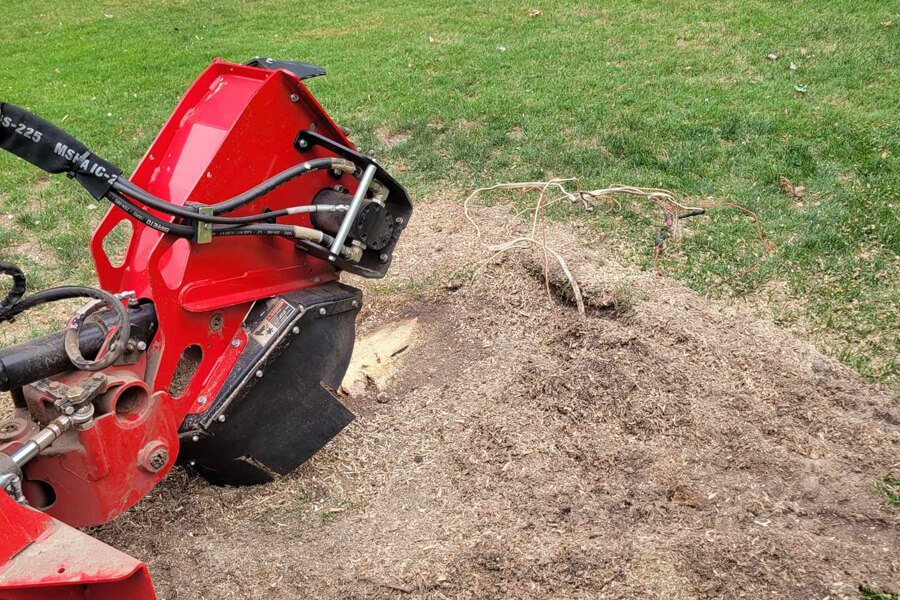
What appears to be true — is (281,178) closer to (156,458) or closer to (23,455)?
(156,458)

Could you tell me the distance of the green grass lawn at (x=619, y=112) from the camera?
4805 mm

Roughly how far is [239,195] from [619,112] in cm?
464

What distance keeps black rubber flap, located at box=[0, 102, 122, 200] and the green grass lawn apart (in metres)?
2.94

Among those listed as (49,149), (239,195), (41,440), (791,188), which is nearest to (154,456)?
(41,440)

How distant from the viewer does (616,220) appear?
5293 mm

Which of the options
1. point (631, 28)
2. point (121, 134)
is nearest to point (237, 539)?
point (121, 134)

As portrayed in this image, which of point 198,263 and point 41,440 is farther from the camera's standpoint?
point 198,263

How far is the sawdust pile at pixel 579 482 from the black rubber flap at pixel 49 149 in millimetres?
1493

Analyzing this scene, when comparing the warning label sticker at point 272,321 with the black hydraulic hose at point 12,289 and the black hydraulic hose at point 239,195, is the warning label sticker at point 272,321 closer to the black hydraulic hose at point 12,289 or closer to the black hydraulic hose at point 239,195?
the black hydraulic hose at point 239,195

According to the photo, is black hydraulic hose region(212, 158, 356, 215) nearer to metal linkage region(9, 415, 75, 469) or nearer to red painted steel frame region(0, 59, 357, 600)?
red painted steel frame region(0, 59, 357, 600)

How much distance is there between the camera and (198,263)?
2928mm

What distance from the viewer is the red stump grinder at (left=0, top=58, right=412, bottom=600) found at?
262 cm

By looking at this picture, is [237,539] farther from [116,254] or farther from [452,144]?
[452,144]

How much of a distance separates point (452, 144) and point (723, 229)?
244 centimetres
